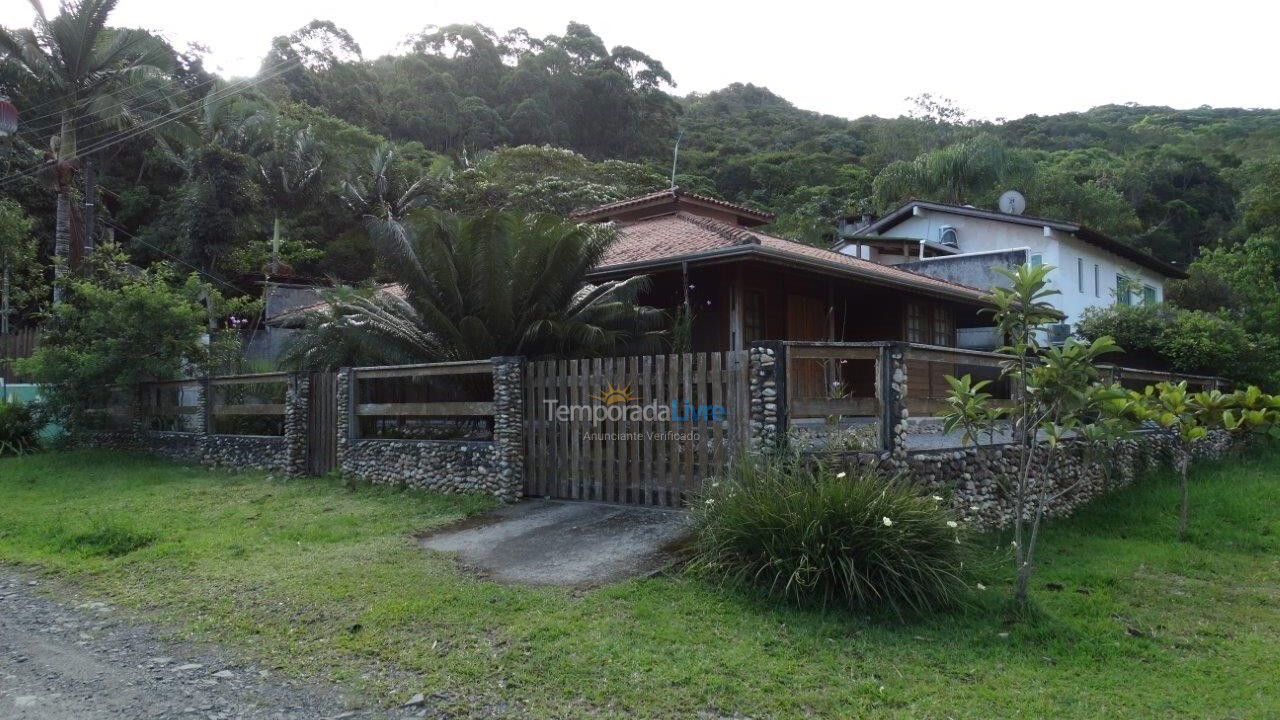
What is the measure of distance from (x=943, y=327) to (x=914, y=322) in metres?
1.77

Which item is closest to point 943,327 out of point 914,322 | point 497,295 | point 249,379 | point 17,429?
point 914,322

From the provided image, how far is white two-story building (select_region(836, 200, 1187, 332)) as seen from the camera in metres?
23.5

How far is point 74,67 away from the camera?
2044 cm

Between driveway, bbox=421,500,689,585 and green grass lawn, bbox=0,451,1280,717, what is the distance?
348 millimetres

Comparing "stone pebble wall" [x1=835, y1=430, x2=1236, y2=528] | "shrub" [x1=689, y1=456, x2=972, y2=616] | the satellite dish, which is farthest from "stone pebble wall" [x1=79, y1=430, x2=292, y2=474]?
the satellite dish

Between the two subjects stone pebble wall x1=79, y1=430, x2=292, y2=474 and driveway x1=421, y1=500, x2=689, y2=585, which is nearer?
driveway x1=421, y1=500, x2=689, y2=585

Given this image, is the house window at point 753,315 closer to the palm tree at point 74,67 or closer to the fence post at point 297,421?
the fence post at point 297,421

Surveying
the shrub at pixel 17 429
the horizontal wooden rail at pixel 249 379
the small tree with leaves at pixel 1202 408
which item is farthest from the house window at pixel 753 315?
the shrub at pixel 17 429

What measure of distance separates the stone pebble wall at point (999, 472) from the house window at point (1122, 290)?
52.6 feet

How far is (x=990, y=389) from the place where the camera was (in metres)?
14.6

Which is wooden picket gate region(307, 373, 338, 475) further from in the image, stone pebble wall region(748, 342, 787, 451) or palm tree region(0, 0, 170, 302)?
palm tree region(0, 0, 170, 302)

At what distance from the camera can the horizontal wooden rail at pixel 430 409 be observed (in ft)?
35.2

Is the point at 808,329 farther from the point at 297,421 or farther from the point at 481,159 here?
the point at 481,159

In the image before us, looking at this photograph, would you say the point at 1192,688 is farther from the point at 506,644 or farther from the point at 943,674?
the point at 506,644
